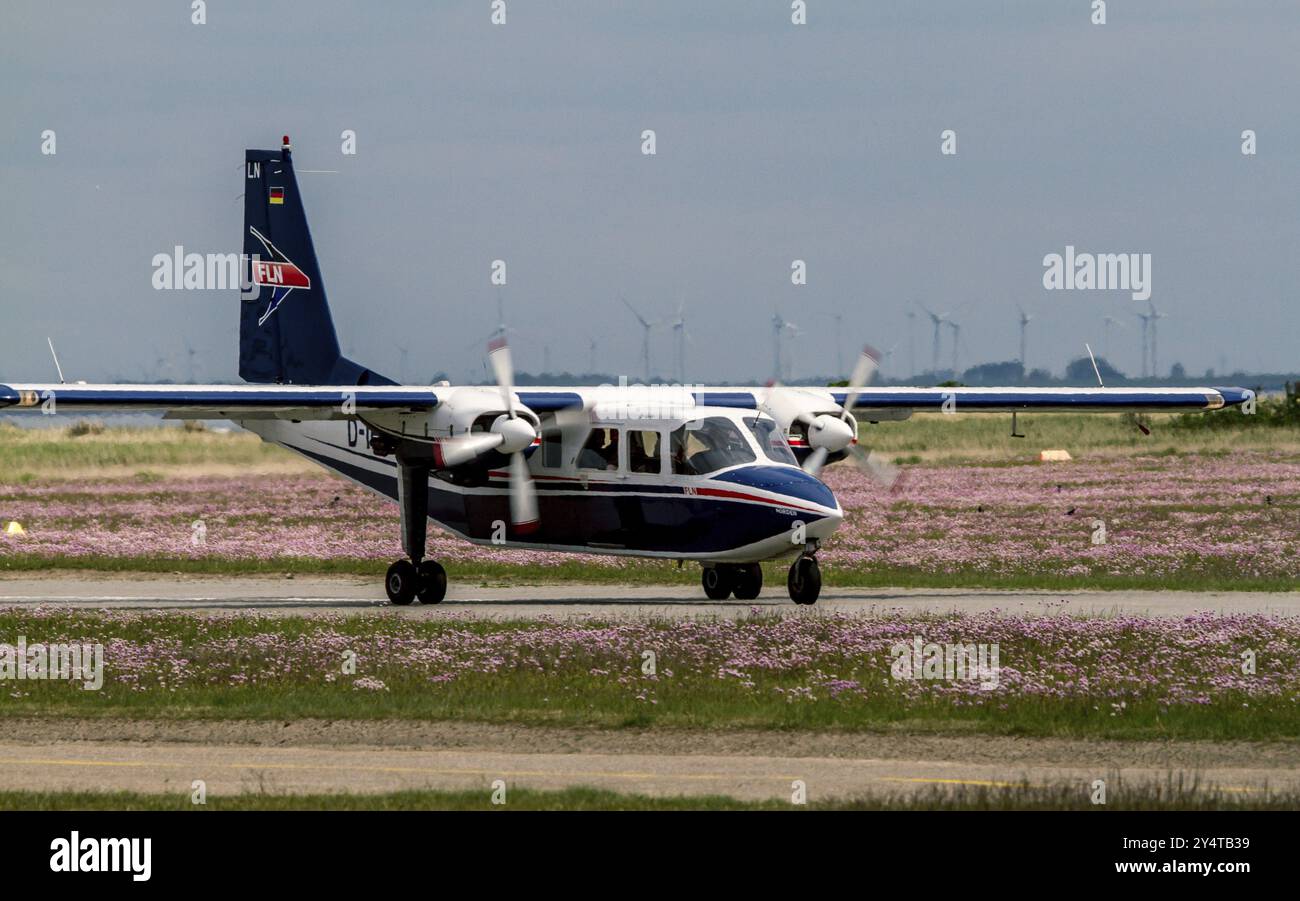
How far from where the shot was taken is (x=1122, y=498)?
53875mm

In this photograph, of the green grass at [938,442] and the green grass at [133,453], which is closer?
the green grass at [133,453]

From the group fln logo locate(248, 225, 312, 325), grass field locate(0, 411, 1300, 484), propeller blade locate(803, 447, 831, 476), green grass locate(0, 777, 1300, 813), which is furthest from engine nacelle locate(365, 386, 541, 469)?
grass field locate(0, 411, 1300, 484)

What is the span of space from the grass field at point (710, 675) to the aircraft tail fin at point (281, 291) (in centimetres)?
1087

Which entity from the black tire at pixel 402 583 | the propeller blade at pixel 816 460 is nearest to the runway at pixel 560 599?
the black tire at pixel 402 583

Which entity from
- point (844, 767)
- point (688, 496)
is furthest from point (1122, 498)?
point (844, 767)

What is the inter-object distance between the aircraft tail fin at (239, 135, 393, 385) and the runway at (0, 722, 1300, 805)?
18.8m

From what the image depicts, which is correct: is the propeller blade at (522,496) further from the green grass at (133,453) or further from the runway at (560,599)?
the green grass at (133,453)

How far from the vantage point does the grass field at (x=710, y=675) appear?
773 inches

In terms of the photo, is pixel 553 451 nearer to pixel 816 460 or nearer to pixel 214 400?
pixel 816 460

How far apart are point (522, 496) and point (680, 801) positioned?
17.5 meters

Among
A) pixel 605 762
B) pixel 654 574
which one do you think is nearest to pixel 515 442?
pixel 654 574

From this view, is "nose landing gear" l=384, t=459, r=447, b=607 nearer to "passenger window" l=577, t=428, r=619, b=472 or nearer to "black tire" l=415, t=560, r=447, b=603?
"black tire" l=415, t=560, r=447, b=603

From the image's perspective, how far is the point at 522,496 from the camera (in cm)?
3203
